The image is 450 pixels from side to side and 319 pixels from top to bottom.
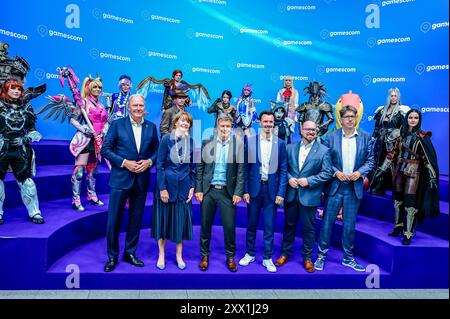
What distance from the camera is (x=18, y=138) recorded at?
333 cm

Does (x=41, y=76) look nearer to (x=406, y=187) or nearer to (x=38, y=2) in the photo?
(x=38, y=2)

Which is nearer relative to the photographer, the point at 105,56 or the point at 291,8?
the point at 105,56

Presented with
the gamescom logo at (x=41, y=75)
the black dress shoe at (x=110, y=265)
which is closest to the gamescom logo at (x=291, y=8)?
the gamescom logo at (x=41, y=75)

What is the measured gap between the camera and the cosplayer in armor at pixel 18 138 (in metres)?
3.26

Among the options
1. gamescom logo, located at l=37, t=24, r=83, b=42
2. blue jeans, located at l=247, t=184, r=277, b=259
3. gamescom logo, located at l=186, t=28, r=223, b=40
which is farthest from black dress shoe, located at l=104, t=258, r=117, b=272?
gamescom logo, located at l=186, t=28, r=223, b=40

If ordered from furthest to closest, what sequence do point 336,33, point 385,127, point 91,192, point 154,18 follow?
point 336,33 < point 154,18 < point 385,127 < point 91,192

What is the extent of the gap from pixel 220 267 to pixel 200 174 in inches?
38.3

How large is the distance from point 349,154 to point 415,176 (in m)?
0.78

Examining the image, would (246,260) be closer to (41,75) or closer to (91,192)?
(91,192)

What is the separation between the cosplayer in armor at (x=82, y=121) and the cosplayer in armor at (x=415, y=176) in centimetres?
359

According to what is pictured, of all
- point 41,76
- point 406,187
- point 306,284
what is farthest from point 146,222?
point 41,76

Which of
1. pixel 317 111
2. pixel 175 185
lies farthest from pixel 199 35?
pixel 175 185

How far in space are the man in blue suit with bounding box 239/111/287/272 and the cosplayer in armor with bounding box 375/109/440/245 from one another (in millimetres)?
1387

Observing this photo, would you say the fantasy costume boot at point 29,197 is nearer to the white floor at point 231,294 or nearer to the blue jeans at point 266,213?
the white floor at point 231,294
